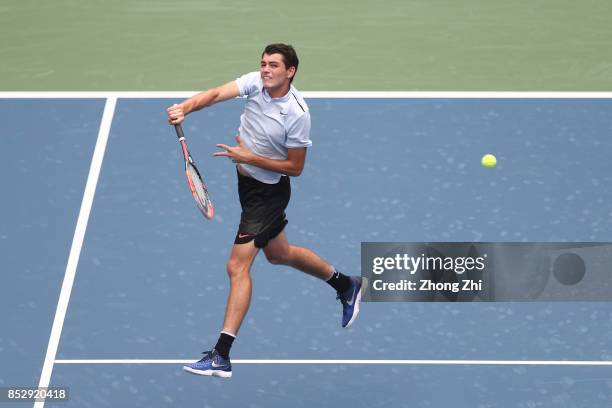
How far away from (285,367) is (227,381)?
0.45 metres

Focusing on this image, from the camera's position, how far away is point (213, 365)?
883 centimetres

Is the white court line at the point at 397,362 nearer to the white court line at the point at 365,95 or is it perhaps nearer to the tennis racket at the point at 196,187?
the tennis racket at the point at 196,187

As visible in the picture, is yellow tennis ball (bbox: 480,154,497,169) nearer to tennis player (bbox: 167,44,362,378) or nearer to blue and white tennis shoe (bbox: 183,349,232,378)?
tennis player (bbox: 167,44,362,378)

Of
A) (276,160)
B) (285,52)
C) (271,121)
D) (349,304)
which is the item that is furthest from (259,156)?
(349,304)

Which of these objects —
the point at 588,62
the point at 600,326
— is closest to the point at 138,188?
the point at 600,326

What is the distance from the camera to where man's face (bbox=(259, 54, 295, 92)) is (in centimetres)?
893

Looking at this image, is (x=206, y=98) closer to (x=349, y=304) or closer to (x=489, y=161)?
(x=349, y=304)

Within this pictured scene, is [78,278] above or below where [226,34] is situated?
below

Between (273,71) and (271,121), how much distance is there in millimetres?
363

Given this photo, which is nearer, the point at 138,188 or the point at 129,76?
the point at 138,188

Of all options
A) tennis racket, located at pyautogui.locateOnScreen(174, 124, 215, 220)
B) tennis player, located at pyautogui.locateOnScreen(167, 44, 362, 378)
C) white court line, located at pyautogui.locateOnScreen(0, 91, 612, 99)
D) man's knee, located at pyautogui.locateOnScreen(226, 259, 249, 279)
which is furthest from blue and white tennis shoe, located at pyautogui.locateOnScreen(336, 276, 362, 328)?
white court line, located at pyautogui.locateOnScreen(0, 91, 612, 99)

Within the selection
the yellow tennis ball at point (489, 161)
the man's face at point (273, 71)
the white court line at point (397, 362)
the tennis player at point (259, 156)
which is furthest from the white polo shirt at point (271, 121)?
the yellow tennis ball at point (489, 161)

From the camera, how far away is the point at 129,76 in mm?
13766

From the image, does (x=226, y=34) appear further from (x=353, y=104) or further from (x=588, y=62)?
(x=588, y=62)
